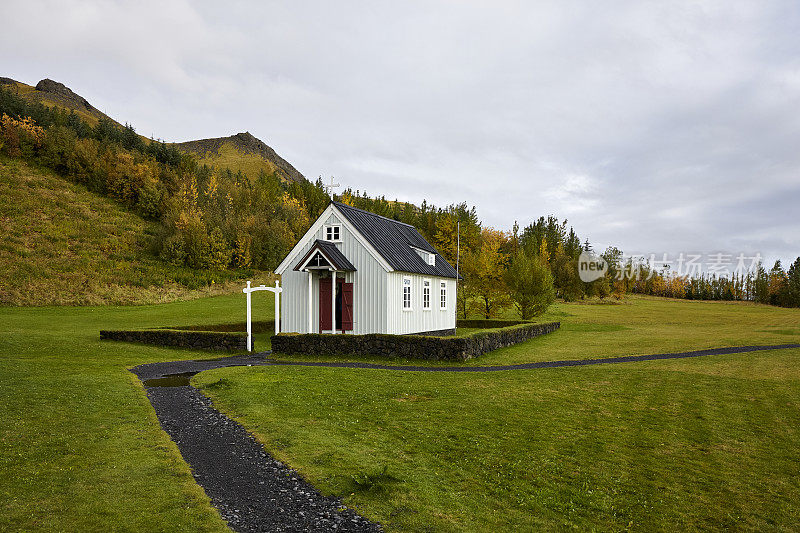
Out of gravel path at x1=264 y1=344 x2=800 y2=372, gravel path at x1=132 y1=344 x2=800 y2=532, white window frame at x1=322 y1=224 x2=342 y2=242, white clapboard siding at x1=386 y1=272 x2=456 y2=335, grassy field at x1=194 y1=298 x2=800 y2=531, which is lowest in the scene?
gravel path at x1=264 y1=344 x2=800 y2=372

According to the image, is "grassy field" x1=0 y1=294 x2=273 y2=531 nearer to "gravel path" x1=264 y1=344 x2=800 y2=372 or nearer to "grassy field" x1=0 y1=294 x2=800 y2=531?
"grassy field" x1=0 y1=294 x2=800 y2=531

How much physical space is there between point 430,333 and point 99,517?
1031 inches

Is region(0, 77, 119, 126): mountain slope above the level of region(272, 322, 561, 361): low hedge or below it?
above

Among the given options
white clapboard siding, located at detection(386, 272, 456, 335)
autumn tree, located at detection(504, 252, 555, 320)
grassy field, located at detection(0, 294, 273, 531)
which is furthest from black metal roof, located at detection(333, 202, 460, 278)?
grassy field, located at detection(0, 294, 273, 531)

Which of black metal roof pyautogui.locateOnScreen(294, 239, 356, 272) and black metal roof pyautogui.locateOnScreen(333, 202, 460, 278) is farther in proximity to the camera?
black metal roof pyautogui.locateOnScreen(333, 202, 460, 278)

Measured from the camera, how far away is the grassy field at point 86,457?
6.50 meters

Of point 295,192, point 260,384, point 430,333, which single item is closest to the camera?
point 260,384

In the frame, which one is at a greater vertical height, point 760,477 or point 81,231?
point 81,231

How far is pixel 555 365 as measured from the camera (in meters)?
21.1

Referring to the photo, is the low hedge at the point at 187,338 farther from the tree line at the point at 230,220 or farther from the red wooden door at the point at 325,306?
the tree line at the point at 230,220

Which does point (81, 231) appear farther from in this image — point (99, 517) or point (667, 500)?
point (667, 500)

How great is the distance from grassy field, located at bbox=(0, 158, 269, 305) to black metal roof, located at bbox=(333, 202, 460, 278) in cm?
3157

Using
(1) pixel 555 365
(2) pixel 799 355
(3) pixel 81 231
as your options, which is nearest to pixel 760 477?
(1) pixel 555 365

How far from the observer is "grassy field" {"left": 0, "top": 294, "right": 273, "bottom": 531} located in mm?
6496
